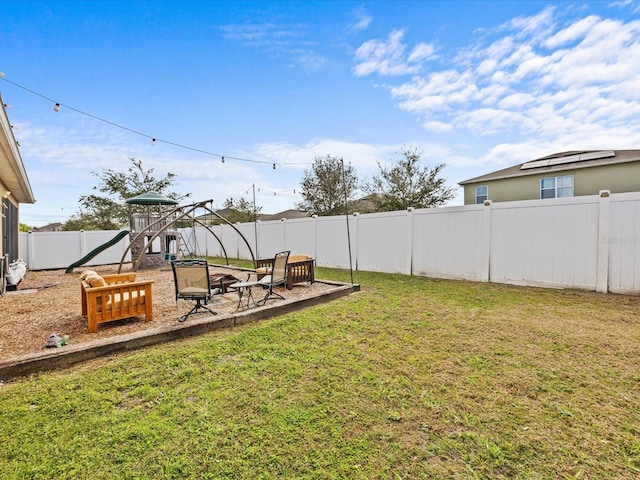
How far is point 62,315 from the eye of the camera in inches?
191

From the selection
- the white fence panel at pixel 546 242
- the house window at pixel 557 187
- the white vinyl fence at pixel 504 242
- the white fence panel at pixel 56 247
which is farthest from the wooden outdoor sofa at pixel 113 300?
the house window at pixel 557 187

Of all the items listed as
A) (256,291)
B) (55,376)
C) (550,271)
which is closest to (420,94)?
(550,271)

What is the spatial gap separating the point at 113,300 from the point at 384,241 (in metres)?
7.17

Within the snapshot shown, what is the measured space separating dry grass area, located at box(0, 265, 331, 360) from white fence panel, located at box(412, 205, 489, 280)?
3.14 meters

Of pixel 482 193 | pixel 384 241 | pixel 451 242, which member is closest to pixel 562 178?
pixel 482 193

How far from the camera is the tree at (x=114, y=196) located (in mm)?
21406

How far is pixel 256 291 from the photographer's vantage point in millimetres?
6703

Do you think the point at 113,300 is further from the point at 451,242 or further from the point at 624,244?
the point at 624,244

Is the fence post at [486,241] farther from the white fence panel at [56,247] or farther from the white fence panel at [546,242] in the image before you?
the white fence panel at [56,247]

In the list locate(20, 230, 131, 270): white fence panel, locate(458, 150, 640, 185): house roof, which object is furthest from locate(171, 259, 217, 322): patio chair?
locate(458, 150, 640, 185): house roof

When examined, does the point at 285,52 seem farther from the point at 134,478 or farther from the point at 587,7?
the point at 134,478

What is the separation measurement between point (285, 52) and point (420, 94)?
188 inches

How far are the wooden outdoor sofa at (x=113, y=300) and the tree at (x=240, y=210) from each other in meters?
21.9

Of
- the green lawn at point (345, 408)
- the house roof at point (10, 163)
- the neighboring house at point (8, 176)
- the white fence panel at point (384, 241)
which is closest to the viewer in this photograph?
the green lawn at point (345, 408)
